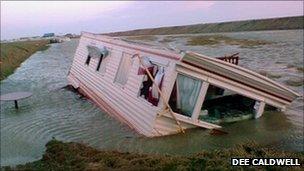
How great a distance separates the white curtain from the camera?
1297 cm

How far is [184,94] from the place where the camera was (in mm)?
13203

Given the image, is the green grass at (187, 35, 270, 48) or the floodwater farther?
the green grass at (187, 35, 270, 48)

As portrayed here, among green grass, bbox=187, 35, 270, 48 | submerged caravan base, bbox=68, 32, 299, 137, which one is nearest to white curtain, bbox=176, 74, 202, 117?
submerged caravan base, bbox=68, 32, 299, 137

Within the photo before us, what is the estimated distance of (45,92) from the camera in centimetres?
2352

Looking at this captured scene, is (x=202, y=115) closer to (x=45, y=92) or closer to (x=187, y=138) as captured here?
(x=187, y=138)

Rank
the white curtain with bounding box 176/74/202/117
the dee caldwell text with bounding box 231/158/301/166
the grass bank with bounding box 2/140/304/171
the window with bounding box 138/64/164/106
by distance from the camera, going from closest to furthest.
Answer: the dee caldwell text with bounding box 231/158/301/166, the grass bank with bounding box 2/140/304/171, the white curtain with bounding box 176/74/202/117, the window with bounding box 138/64/164/106

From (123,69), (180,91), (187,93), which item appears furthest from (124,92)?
(187,93)

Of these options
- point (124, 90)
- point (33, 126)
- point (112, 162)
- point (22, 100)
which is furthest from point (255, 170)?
point (22, 100)

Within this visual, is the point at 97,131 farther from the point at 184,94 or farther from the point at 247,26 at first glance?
the point at 247,26

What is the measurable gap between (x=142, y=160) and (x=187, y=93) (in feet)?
14.1

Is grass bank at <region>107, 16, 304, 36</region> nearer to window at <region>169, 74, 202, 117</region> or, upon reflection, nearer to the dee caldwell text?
window at <region>169, 74, 202, 117</region>

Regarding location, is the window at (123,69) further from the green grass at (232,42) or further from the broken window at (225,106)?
the green grass at (232,42)

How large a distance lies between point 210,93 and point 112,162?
645 centimetres

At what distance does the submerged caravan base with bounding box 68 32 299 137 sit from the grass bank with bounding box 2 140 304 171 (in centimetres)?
299
